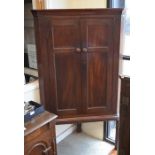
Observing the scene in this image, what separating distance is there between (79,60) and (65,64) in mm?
133

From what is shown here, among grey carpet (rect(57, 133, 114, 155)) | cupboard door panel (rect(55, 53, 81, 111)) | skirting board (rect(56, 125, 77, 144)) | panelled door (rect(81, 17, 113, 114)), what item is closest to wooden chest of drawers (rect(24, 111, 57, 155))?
cupboard door panel (rect(55, 53, 81, 111))

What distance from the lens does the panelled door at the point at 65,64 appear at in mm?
1853

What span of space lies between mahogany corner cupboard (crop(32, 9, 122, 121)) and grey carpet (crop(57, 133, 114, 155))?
1.81 feet

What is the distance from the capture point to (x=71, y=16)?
1.82 metres

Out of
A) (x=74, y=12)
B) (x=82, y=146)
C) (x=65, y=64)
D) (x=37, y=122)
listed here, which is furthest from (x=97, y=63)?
(x=82, y=146)

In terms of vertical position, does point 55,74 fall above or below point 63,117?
above

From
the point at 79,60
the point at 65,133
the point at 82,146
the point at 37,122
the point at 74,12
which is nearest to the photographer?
the point at 37,122

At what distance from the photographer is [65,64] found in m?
1.95

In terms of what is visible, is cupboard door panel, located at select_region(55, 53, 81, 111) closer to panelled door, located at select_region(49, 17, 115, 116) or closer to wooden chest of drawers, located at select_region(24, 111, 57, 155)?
panelled door, located at select_region(49, 17, 115, 116)

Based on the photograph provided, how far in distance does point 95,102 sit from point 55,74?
0.48 meters

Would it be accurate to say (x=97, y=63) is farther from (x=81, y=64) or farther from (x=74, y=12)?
(x=74, y=12)
